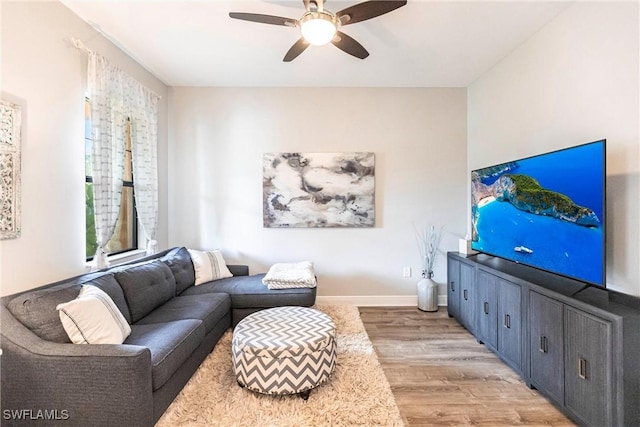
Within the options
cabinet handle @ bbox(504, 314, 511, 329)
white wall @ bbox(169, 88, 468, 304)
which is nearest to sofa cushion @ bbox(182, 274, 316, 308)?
white wall @ bbox(169, 88, 468, 304)

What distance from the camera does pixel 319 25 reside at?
1776 millimetres

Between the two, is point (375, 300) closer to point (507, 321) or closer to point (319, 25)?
point (507, 321)

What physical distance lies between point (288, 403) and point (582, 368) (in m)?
1.74

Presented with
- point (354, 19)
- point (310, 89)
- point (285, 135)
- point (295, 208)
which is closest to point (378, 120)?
point (310, 89)

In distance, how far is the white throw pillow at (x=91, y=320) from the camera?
1532mm

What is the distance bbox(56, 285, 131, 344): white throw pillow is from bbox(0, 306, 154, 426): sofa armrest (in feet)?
0.38

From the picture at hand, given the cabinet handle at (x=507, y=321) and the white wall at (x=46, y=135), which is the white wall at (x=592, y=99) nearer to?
the cabinet handle at (x=507, y=321)

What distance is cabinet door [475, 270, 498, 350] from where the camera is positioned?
238 cm

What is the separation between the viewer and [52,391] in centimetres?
141

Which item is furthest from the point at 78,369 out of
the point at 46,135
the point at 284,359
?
the point at 46,135

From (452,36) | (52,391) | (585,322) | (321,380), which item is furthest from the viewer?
(452,36)

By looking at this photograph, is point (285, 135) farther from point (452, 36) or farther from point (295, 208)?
point (452, 36)

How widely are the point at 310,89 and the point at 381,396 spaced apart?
133 inches

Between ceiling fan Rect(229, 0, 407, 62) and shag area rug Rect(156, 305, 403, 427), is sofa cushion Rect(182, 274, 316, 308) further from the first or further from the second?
ceiling fan Rect(229, 0, 407, 62)
